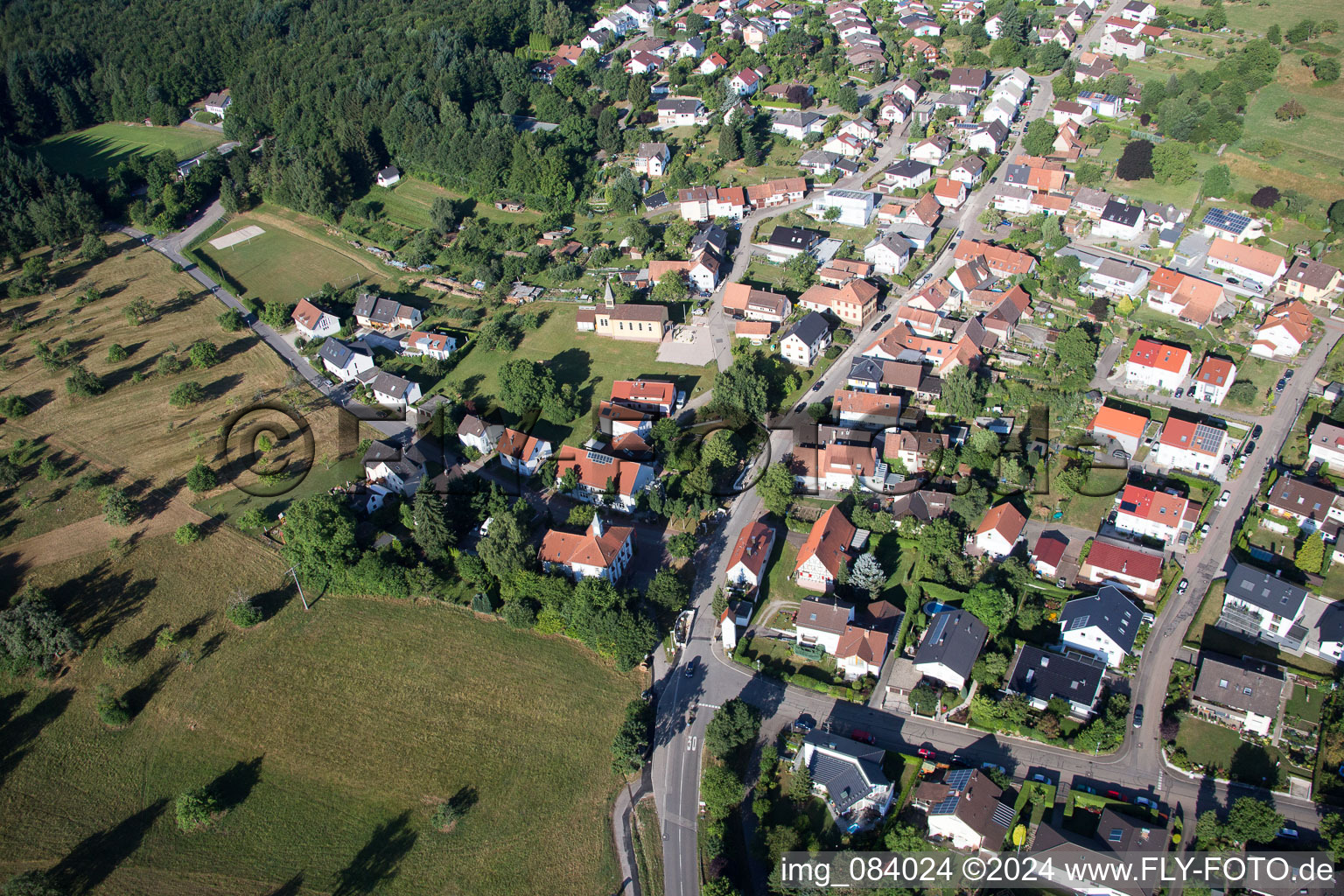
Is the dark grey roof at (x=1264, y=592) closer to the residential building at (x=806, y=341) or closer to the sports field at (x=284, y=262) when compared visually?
the residential building at (x=806, y=341)

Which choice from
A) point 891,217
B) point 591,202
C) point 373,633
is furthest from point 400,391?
point 891,217

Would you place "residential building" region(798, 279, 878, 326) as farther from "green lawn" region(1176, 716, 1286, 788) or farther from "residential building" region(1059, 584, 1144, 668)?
"green lawn" region(1176, 716, 1286, 788)

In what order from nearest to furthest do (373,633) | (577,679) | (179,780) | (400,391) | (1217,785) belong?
(1217,785), (179,780), (577,679), (373,633), (400,391)

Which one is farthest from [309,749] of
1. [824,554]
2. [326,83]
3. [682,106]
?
[326,83]

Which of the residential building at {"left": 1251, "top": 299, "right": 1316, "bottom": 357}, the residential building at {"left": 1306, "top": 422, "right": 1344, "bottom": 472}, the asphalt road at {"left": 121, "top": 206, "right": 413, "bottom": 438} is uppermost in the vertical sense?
the residential building at {"left": 1251, "top": 299, "right": 1316, "bottom": 357}

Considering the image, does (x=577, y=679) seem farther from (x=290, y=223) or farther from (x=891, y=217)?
(x=290, y=223)

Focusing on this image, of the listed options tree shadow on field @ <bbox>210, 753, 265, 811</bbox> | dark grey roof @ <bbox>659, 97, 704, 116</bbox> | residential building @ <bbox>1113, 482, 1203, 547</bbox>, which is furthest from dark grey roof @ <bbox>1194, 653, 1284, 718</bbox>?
dark grey roof @ <bbox>659, 97, 704, 116</bbox>
